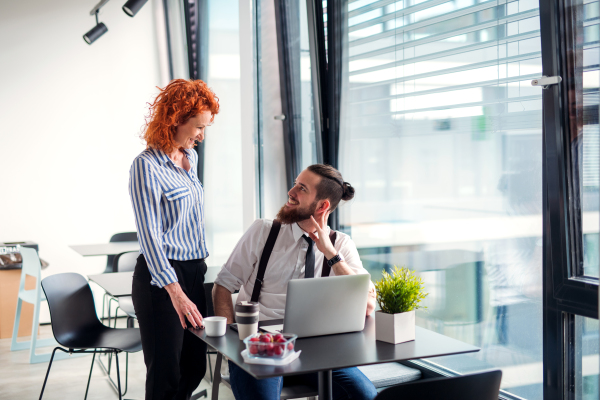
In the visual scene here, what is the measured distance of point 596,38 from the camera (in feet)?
5.91

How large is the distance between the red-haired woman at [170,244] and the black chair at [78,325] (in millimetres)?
697

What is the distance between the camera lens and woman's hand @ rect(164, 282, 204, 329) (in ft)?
6.43

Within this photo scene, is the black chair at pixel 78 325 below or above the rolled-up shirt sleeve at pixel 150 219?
below

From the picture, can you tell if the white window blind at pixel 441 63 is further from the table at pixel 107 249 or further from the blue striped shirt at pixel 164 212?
the table at pixel 107 249

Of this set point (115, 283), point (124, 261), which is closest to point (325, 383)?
point (115, 283)

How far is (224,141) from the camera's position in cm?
468

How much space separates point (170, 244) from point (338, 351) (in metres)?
0.80

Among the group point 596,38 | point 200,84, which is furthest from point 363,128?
point 596,38

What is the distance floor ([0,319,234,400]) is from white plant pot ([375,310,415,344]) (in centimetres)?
182

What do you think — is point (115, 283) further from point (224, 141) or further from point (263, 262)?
point (224, 141)

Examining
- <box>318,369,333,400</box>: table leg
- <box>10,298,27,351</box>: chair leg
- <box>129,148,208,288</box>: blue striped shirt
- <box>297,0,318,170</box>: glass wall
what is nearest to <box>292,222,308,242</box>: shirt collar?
<box>129,148,208,288</box>: blue striped shirt

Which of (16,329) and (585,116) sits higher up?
(585,116)

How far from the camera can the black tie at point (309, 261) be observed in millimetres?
2312

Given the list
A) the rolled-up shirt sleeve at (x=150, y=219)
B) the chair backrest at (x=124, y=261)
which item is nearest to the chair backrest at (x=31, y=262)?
the chair backrest at (x=124, y=261)
